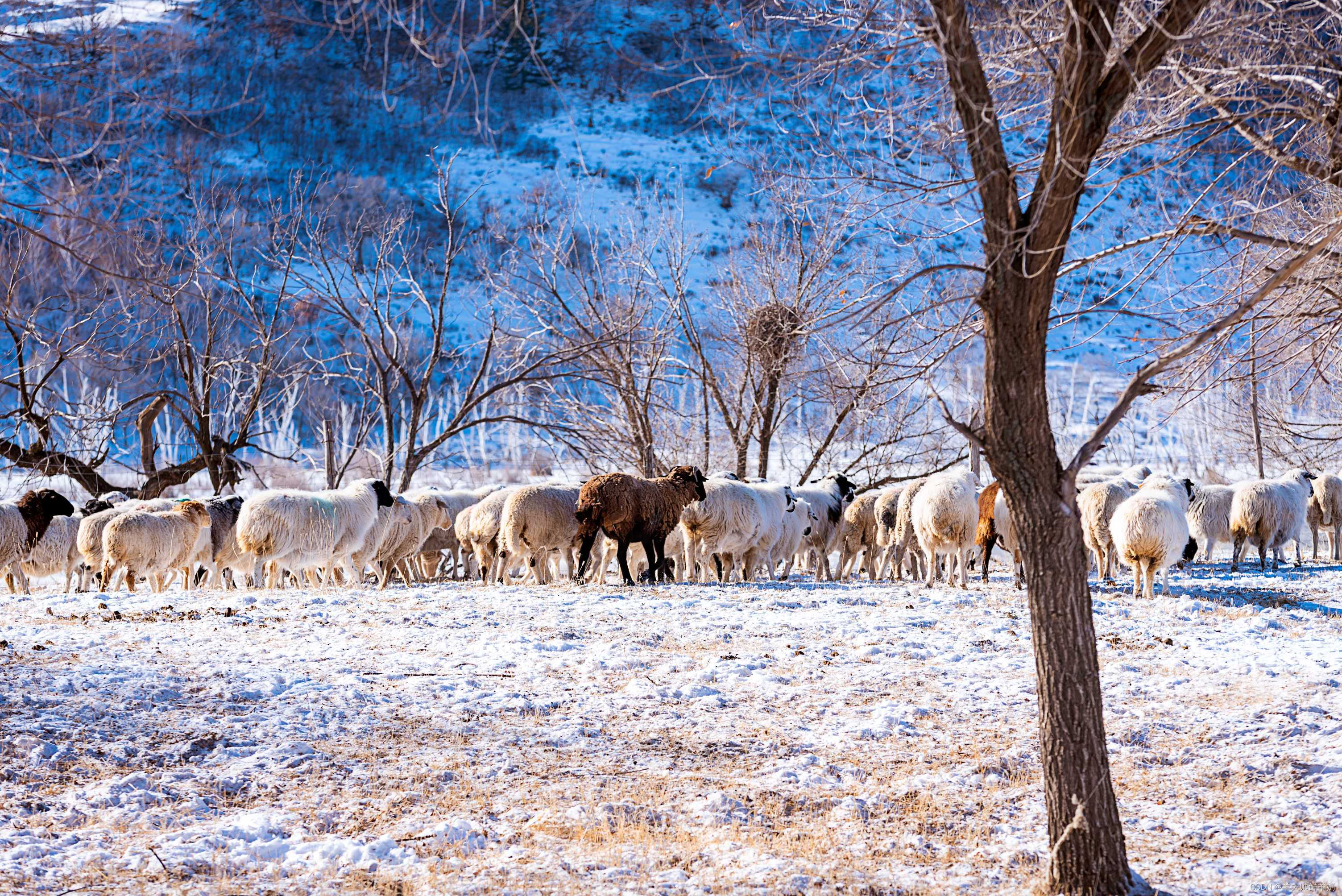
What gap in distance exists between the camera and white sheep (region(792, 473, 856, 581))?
59.1 feet

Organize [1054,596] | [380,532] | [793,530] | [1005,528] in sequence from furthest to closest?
[793,530], [380,532], [1005,528], [1054,596]

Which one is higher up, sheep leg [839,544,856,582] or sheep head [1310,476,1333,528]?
sheep head [1310,476,1333,528]

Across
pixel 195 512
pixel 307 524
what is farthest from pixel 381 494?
pixel 195 512

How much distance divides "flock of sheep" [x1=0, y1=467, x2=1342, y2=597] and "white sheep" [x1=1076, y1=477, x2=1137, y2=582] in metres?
0.04

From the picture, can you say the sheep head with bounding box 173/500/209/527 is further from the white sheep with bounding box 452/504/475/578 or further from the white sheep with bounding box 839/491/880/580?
the white sheep with bounding box 839/491/880/580

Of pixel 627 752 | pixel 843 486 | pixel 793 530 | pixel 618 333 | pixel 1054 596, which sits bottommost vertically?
pixel 627 752

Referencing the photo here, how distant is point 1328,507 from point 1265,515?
13.7 feet

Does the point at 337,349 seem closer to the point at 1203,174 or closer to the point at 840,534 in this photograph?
the point at 840,534

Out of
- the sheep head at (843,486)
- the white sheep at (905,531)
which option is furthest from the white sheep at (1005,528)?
the sheep head at (843,486)

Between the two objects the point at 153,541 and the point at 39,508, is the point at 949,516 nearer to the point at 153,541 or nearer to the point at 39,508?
the point at 153,541

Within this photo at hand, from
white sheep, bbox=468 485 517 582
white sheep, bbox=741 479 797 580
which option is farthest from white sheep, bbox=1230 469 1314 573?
white sheep, bbox=468 485 517 582

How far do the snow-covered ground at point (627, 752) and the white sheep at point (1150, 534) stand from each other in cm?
179

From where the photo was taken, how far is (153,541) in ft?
44.8

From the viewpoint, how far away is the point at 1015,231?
3734 mm
